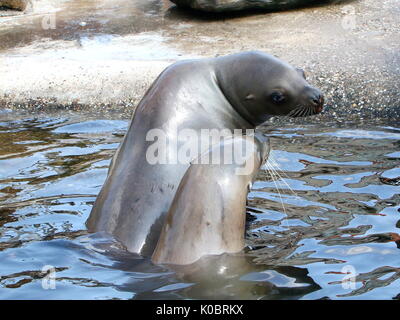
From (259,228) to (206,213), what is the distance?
0.96m

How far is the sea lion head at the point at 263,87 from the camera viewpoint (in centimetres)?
490

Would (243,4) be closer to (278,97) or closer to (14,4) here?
(14,4)

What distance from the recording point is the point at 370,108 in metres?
7.59

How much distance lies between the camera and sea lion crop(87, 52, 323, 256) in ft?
13.9

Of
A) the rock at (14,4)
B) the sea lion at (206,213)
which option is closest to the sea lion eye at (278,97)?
the sea lion at (206,213)

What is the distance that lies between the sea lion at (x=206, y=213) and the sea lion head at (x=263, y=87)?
1.14 meters

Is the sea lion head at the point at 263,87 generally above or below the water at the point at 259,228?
above

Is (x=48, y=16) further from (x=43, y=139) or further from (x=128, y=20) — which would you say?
(x=43, y=139)

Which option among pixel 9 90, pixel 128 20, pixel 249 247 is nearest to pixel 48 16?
pixel 128 20

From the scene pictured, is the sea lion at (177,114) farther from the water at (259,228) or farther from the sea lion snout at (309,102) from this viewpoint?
the water at (259,228)

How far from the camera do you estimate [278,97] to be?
4914 mm

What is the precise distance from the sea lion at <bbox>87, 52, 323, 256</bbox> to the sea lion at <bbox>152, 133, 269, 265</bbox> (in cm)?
48

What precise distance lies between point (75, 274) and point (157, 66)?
15.8ft

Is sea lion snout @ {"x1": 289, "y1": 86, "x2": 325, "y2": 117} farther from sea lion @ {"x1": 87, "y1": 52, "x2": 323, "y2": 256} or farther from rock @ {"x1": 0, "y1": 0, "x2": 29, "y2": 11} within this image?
rock @ {"x1": 0, "y1": 0, "x2": 29, "y2": 11}
